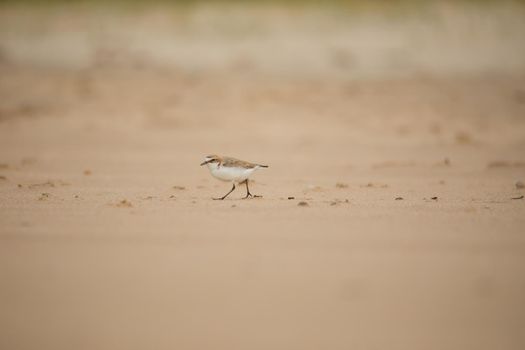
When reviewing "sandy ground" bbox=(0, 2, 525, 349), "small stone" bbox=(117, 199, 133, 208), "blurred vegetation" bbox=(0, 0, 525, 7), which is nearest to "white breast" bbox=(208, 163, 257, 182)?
"sandy ground" bbox=(0, 2, 525, 349)

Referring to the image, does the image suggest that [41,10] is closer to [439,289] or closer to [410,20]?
[410,20]

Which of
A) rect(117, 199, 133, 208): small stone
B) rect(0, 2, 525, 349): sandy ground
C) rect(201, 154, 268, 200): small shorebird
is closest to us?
rect(0, 2, 525, 349): sandy ground

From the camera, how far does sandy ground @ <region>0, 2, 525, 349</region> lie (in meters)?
5.34

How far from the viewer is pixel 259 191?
1081cm

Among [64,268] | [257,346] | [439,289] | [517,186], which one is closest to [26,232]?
[64,268]

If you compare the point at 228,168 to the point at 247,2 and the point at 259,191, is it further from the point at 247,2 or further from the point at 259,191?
the point at 247,2

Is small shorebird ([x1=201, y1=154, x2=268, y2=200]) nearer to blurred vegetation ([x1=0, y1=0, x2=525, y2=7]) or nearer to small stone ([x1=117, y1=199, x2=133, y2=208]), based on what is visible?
small stone ([x1=117, y1=199, x2=133, y2=208])

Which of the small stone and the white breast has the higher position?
the white breast

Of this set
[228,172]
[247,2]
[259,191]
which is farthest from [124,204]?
[247,2]

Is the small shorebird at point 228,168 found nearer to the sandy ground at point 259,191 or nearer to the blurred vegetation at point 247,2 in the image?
the sandy ground at point 259,191

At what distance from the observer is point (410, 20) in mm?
28016

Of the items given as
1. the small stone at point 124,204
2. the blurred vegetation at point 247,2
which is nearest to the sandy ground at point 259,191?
the small stone at point 124,204

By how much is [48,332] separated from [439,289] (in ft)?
9.10

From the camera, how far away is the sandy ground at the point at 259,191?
5344mm
